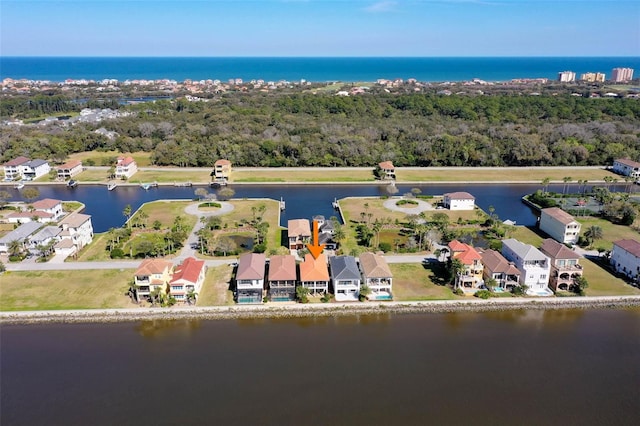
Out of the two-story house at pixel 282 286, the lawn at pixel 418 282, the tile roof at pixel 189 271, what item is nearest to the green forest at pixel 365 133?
the lawn at pixel 418 282

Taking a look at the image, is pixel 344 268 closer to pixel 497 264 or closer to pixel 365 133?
pixel 497 264

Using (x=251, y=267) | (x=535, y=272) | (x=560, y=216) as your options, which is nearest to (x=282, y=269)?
(x=251, y=267)

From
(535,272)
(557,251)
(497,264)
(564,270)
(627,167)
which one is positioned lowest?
(535,272)

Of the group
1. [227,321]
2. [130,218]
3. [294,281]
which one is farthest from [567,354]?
[130,218]

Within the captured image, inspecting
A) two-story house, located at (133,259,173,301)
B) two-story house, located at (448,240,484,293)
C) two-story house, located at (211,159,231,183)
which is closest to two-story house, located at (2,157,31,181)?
two-story house, located at (211,159,231,183)

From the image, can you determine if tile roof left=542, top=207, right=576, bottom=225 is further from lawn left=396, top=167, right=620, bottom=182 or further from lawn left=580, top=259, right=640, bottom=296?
lawn left=396, top=167, right=620, bottom=182

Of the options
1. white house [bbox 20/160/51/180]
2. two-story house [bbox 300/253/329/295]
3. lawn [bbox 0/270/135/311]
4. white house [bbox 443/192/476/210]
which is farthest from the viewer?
white house [bbox 20/160/51/180]
